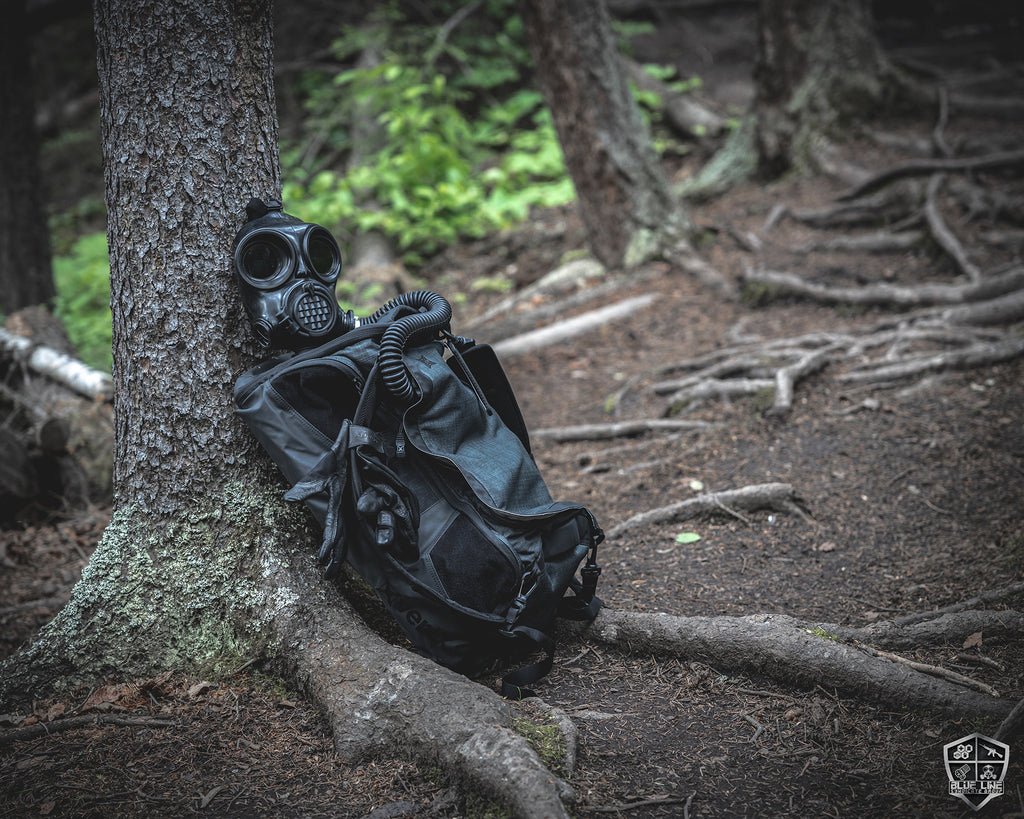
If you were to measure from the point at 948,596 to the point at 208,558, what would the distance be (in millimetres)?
2950

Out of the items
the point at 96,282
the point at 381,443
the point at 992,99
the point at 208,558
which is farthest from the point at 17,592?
the point at 992,99

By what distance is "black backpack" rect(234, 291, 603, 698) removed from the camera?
2287 mm

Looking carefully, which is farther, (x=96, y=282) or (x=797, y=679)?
(x=96, y=282)

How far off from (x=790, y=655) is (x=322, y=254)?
2256 mm

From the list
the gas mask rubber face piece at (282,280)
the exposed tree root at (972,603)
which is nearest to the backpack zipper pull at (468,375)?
the gas mask rubber face piece at (282,280)

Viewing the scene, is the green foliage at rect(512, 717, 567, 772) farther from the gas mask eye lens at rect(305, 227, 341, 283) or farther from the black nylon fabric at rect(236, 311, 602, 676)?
the gas mask eye lens at rect(305, 227, 341, 283)

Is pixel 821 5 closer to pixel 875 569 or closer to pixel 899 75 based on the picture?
pixel 899 75

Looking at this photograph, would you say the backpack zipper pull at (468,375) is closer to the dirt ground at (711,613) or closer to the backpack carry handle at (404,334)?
the backpack carry handle at (404,334)

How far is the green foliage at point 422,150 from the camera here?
1001 cm

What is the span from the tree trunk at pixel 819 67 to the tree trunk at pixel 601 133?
2.17 metres

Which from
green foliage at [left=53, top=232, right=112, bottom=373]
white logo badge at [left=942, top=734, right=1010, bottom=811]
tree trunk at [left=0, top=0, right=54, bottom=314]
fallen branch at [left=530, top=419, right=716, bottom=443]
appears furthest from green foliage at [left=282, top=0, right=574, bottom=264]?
white logo badge at [left=942, top=734, right=1010, bottom=811]

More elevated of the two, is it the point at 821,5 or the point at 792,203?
the point at 821,5

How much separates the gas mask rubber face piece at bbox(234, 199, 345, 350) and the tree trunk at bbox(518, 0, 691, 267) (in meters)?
5.50

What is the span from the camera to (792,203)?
8000 mm
